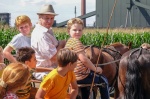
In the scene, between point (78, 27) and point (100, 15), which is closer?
point (78, 27)

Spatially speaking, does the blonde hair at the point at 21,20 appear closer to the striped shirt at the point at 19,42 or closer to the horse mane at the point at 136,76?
the striped shirt at the point at 19,42

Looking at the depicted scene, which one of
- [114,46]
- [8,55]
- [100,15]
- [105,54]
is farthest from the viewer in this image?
[100,15]

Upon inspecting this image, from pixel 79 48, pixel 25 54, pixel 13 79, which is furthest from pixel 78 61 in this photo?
pixel 13 79

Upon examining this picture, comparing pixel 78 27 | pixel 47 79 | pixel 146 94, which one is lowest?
pixel 146 94

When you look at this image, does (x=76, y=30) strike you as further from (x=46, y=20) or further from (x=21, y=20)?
(x=21, y=20)

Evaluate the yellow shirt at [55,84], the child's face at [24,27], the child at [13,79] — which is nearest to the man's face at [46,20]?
the child's face at [24,27]

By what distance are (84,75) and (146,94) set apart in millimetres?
901

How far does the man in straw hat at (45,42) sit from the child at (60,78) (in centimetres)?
56

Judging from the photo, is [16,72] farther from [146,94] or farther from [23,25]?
[146,94]

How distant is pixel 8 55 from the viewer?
5.34 metres

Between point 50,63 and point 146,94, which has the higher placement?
point 50,63

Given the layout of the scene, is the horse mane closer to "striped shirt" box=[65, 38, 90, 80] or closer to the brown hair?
"striped shirt" box=[65, 38, 90, 80]

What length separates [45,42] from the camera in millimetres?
4879

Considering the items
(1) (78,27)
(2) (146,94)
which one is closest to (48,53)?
(1) (78,27)
